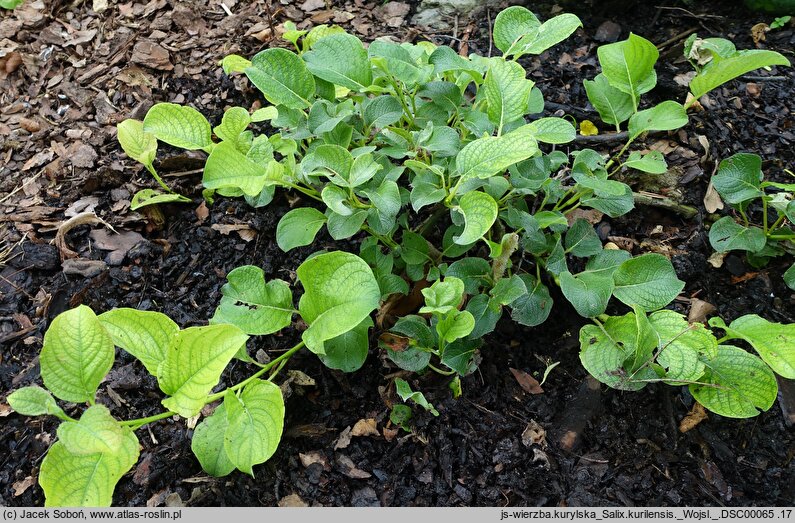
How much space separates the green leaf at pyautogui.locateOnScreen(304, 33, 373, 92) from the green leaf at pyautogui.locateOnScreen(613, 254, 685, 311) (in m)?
0.92

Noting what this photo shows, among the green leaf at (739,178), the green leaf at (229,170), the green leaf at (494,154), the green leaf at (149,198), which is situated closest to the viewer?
the green leaf at (494,154)

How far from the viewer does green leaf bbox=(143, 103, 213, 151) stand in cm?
180

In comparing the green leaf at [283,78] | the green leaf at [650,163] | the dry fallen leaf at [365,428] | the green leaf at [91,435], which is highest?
the green leaf at [283,78]

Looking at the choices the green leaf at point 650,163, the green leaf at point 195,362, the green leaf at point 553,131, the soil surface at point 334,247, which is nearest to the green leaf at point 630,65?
the green leaf at point 650,163

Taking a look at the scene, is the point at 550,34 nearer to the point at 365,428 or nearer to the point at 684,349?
the point at 684,349

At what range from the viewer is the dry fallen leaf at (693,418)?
5.90ft

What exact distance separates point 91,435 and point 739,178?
1936 mm

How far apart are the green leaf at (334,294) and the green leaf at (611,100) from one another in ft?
3.40

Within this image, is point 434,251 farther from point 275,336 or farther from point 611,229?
point 611,229

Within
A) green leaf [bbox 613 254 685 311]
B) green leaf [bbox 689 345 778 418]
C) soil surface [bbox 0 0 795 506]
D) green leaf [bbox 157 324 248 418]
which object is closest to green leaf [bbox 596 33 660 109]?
soil surface [bbox 0 0 795 506]

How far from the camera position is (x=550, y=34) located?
1877mm

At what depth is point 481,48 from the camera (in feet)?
8.83

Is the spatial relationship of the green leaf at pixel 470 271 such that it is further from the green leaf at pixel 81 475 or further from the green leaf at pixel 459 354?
the green leaf at pixel 81 475
